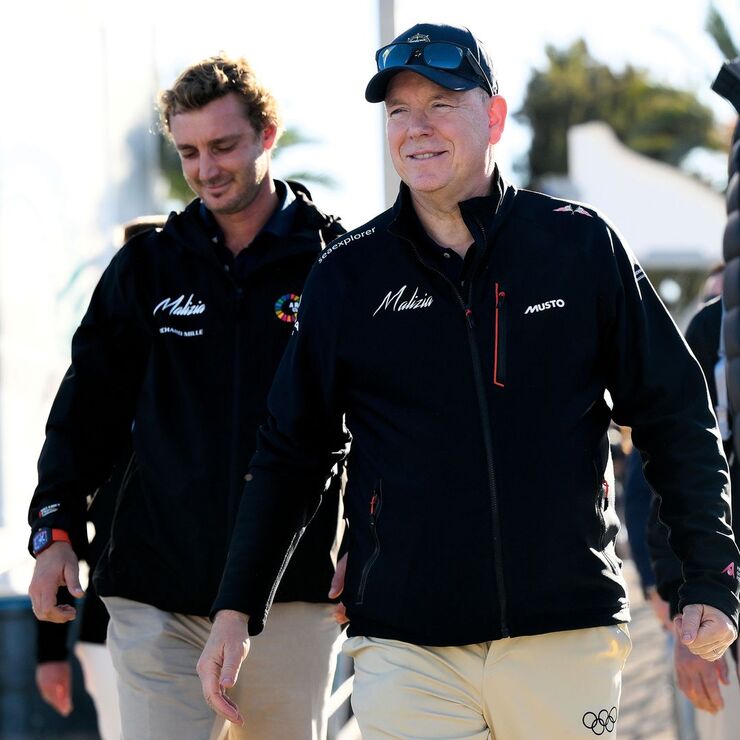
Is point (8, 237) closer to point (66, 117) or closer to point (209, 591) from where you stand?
point (66, 117)

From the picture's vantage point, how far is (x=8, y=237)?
9.72m

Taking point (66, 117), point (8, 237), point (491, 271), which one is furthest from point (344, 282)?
point (66, 117)

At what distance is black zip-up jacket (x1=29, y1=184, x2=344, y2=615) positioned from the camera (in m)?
4.01

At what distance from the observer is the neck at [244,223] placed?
167 inches

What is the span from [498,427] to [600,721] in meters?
0.69

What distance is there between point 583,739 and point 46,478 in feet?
5.89

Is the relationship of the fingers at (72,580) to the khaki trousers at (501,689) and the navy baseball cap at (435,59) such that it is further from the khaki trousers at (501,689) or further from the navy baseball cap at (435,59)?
the navy baseball cap at (435,59)

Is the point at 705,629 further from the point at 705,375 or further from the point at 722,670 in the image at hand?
the point at 722,670

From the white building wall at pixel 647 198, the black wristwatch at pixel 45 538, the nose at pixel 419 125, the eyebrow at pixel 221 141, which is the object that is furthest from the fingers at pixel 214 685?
the white building wall at pixel 647 198

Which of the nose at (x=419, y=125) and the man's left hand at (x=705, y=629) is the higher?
the nose at (x=419, y=125)

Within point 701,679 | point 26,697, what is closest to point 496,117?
point 701,679

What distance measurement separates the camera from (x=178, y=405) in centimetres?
410

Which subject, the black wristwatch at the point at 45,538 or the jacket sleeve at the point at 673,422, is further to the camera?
the black wristwatch at the point at 45,538

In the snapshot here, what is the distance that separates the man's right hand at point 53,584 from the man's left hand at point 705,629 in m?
1.69
